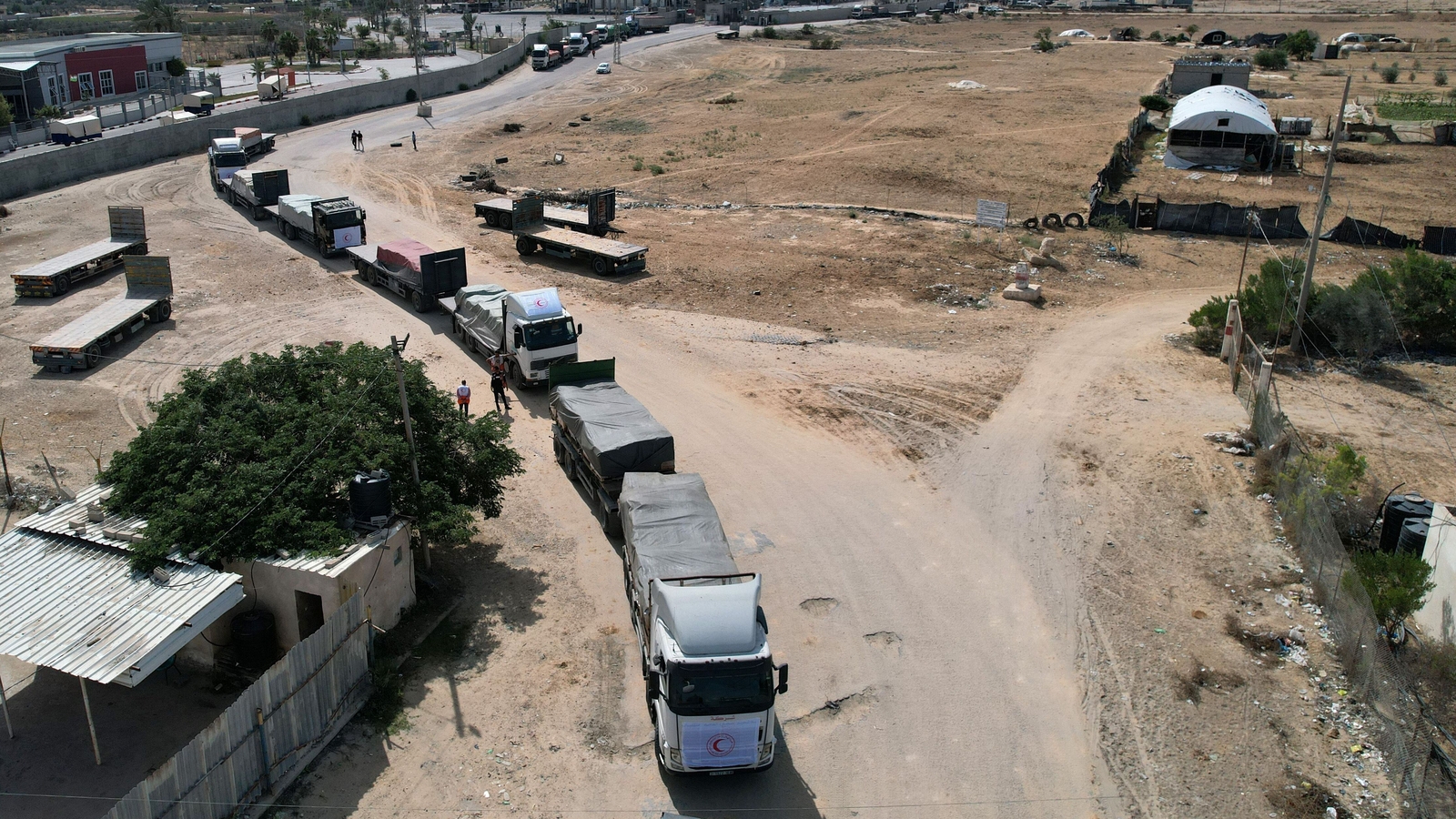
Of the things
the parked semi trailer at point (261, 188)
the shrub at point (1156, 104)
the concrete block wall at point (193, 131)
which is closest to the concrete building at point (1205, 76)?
the shrub at point (1156, 104)

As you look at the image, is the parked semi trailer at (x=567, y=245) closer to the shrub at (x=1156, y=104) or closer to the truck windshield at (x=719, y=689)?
the truck windshield at (x=719, y=689)

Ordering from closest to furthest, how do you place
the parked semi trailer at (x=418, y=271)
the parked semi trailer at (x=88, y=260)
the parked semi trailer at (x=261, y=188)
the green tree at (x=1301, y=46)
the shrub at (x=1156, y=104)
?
the parked semi trailer at (x=418, y=271) → the parked semi trailer at (x=88, y=260) → the parked semi trailer at (x=261, y=188) → the shrub at (x=1156, y=104) → the green tree at (x=1301, y=46)

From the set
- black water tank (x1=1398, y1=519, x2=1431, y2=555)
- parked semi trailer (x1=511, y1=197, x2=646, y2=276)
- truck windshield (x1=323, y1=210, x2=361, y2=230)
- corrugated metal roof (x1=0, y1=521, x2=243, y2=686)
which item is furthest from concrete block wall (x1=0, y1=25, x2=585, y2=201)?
black water tank (x1=1398, y1=519, x2=1431, y2=555)

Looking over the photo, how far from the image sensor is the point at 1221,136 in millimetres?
51812

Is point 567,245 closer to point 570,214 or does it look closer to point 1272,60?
point 570,214

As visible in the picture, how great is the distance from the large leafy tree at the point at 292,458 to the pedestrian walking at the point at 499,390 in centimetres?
584

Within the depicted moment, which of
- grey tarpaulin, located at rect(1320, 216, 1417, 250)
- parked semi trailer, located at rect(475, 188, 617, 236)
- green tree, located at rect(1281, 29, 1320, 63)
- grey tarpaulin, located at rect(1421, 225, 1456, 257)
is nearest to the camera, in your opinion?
grey tarpaulin, located at rect(1421, 225, 1456, 257)

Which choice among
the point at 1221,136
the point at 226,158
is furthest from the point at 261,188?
the point at 1221,136

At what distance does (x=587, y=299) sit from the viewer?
112ft

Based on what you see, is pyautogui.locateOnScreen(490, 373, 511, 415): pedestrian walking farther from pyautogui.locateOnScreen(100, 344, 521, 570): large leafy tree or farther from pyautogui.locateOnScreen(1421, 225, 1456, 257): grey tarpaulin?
pyautogui.locateOnScreen(1421, 225, 1456, 257): grey tarpaulin

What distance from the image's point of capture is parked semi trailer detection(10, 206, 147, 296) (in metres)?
33.4

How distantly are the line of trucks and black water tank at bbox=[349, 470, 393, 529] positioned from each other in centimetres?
407

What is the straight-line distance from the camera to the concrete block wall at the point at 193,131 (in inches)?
1929

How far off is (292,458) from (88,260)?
969 inches
